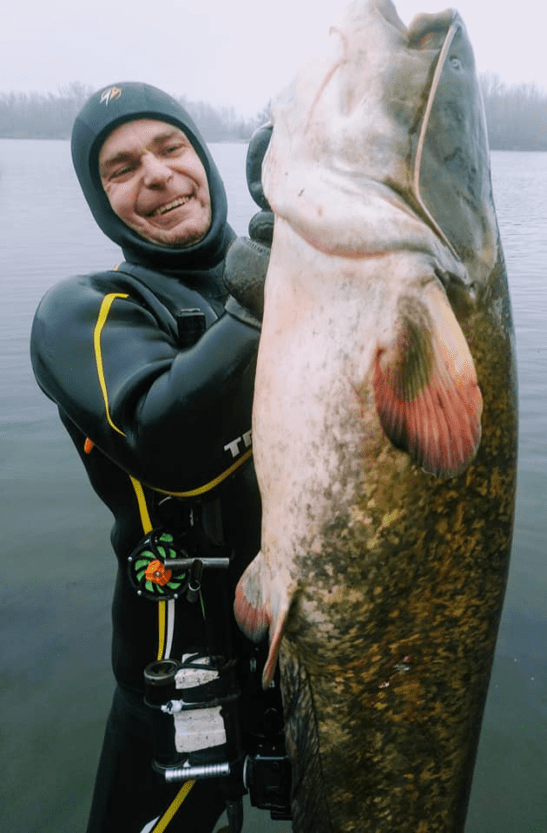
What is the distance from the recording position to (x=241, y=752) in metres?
2.28

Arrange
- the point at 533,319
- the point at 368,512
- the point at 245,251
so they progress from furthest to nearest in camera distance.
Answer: the point at 533,319 < the point at 245,251 < the point at 368,512

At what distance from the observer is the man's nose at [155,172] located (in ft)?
7.46

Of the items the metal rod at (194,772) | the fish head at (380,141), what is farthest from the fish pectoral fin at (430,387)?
the metal rod at (194,772)

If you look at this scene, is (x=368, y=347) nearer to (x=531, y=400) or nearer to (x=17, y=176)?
(x=531, y=400)

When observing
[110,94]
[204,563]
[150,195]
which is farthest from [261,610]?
[110,94]

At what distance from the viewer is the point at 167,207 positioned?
2408mm

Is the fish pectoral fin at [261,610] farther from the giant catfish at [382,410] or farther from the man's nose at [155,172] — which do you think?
the man's nose at [155,172]

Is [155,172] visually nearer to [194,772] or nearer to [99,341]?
[99,341]

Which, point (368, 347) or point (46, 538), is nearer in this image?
point (368, 347)

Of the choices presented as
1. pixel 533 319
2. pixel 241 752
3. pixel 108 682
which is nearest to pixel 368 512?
pixel 241 752

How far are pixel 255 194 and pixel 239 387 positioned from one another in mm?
476

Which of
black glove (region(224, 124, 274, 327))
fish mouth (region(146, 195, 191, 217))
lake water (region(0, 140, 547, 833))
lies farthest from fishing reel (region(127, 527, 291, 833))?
lake water (region(0, 140, 547, 833))

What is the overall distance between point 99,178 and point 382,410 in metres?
1.64

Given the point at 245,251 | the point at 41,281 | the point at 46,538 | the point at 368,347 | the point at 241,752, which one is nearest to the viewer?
the point at 368,347
